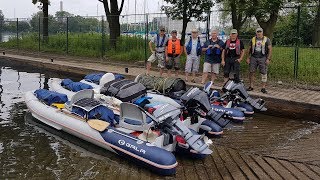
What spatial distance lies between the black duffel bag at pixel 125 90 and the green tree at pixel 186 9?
8.34 meters

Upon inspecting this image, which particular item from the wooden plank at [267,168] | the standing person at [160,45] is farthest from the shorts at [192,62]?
the wooden plank at [267,168]

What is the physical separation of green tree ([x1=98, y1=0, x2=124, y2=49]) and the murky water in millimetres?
9104

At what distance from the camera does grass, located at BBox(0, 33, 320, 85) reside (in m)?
12.0

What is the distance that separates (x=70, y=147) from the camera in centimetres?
739

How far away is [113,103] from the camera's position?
27.1 feet

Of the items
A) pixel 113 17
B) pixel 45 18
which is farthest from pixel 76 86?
pixel 45 18

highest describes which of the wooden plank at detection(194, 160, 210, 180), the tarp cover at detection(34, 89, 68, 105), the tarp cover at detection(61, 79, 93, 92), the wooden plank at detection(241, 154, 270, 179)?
the tarp cover at detection(61, 79, 93, 92)

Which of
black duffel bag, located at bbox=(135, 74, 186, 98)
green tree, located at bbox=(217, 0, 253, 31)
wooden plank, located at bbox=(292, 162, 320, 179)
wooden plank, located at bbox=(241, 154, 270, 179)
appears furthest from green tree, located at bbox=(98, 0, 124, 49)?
wooden plank, located at bbox=(292, 162, 320, 179)

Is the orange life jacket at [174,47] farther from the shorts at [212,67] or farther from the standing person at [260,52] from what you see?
the standing person at [260,52]

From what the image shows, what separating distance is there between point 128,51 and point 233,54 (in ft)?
29.0

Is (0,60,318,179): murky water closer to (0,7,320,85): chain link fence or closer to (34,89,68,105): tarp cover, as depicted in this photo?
(34,89,68,105): tarp cover

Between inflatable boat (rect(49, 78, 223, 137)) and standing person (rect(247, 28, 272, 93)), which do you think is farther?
standing person (rect(247, 28, 272, 93))

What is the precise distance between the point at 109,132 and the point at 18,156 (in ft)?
5.27

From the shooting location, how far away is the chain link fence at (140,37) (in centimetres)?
1209
